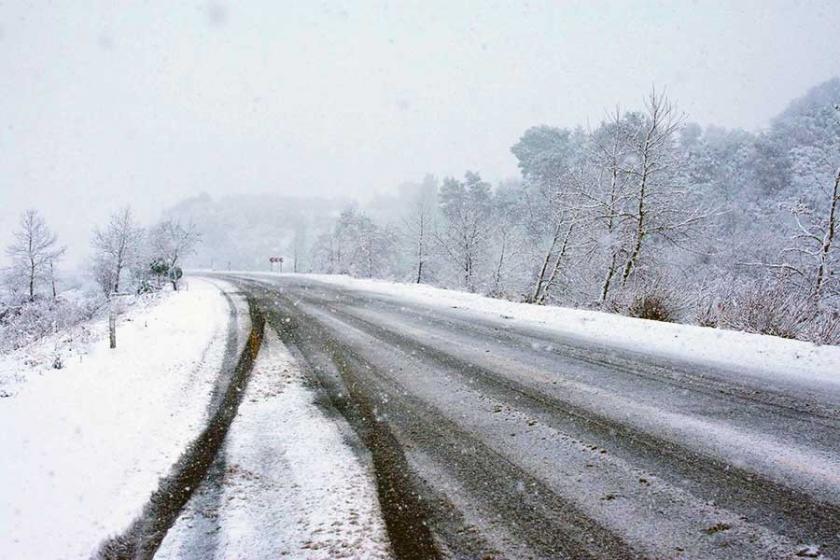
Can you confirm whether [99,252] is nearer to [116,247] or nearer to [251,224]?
[116,247]

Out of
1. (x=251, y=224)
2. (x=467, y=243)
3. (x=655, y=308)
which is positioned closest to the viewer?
(x=655, y=308)

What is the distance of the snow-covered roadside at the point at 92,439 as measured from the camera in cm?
250

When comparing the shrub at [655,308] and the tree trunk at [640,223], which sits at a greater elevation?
the tree trunk at [640,223]

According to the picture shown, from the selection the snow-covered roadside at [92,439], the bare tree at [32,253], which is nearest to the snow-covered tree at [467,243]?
the snow-covered roadside at [92,439]

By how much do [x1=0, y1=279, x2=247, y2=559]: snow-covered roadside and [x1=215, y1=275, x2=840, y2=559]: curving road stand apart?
148 cm

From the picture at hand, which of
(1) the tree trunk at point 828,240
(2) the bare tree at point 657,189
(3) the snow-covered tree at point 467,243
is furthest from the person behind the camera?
(3) the snow-covered tree at point 467,243

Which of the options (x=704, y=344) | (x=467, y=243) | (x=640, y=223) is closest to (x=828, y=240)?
(x=640, y=223)

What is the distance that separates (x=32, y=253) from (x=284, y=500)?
47.5 meters

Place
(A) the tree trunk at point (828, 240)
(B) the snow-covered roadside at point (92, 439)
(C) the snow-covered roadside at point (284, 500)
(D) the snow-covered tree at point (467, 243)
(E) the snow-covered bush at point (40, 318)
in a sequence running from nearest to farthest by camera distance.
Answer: (C) the snow-covered roadside at point (284, 500) < (B) the snow-covered roadside at point (92, 439) < (A) the tree trunk at point (828, 240) < (E) the snow-covered bush at point (40, 318) < (D) the snow-covered tree at point (467, 243)

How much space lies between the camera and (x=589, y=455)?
3.42m

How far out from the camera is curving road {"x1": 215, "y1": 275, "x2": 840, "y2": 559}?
2432 millimetres

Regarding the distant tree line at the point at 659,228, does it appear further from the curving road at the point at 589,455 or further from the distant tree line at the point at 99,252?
the distant tree line at the point at 99,252

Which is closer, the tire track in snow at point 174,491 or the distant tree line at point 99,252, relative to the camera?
the tire track in snow at point 174,491

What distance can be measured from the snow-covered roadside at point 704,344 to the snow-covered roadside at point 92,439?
633cm
